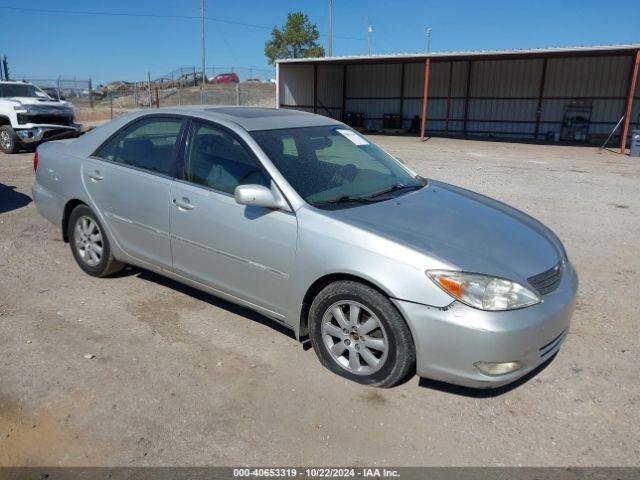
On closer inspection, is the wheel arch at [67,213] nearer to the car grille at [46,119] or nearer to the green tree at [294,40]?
the car grille at [46,119]

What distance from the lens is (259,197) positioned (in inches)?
132

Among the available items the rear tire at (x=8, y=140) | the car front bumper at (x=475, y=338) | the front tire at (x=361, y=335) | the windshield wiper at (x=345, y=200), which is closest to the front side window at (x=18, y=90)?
the rear tire at (x=8, y=140)

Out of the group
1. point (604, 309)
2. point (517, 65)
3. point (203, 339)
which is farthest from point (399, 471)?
point (517, 65)

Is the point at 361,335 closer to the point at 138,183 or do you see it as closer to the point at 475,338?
the point at 475,338

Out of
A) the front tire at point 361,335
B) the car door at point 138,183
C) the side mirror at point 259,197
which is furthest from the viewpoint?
the car door at point 138,183

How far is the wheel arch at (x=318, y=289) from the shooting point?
3066 millimetres

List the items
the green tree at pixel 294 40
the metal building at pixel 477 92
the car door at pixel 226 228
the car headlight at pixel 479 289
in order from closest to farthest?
the car headlight at pixel 479 289 → the car door at pixel 226 228 → the metal building at pixel 477 92 → the green tree at pixel 294 40

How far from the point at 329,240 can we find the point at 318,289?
359mm

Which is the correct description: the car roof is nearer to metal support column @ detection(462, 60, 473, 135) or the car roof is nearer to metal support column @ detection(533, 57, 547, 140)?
metal support column @ detection(533, 57, 547, 140)

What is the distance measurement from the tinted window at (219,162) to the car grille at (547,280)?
1.80 metres

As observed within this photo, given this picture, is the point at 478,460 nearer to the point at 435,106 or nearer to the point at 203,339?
the point at 203,339

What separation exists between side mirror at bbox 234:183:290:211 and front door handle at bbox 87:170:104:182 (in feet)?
5.85

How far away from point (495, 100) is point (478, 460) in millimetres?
27045

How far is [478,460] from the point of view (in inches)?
106
